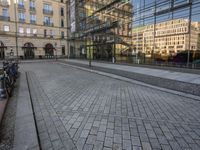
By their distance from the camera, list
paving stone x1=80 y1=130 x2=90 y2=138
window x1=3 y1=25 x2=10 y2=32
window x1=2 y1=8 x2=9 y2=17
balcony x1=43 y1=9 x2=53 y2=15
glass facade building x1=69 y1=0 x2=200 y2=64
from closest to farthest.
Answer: paving stone x1=80 y1=130 x2=90 y2=138
glass facade building x1=69 y1=0 x2=200 y2=64
window x1=2 y1=8 x2=9 y2=17
window x1=3 y1=25 x2=10 y2=32
balcony x1=43 y1=9 x2=53 y2=15

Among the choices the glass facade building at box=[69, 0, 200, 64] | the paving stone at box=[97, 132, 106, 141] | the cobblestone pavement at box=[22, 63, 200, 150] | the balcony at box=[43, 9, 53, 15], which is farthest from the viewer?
the balcony at box=[43, 9, 53, 15]

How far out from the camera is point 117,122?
3.97m

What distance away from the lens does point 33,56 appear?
41875 millimetres

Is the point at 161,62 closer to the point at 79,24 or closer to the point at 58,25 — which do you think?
the point at 79,24

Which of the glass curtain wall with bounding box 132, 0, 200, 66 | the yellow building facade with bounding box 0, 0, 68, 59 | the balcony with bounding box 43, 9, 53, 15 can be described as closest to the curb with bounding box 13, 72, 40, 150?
the glass curtain wall with bounding box 132, 0, 200, 66

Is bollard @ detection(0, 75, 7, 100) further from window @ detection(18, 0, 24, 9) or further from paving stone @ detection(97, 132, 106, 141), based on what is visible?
window @ detection(18, 0, 24, 9)

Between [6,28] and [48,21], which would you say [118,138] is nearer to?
[6,28]

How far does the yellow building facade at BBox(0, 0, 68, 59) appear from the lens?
37.2m

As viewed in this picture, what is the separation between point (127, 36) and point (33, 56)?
3054 cm

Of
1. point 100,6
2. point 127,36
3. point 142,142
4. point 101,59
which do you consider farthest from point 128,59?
point 142,142

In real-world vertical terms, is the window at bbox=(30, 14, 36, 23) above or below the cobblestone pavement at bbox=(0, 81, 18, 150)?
above

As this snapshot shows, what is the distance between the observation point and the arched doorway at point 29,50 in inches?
1588

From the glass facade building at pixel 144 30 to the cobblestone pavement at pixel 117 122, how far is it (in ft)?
34.3

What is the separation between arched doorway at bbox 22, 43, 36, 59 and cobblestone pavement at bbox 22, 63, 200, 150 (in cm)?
3857
